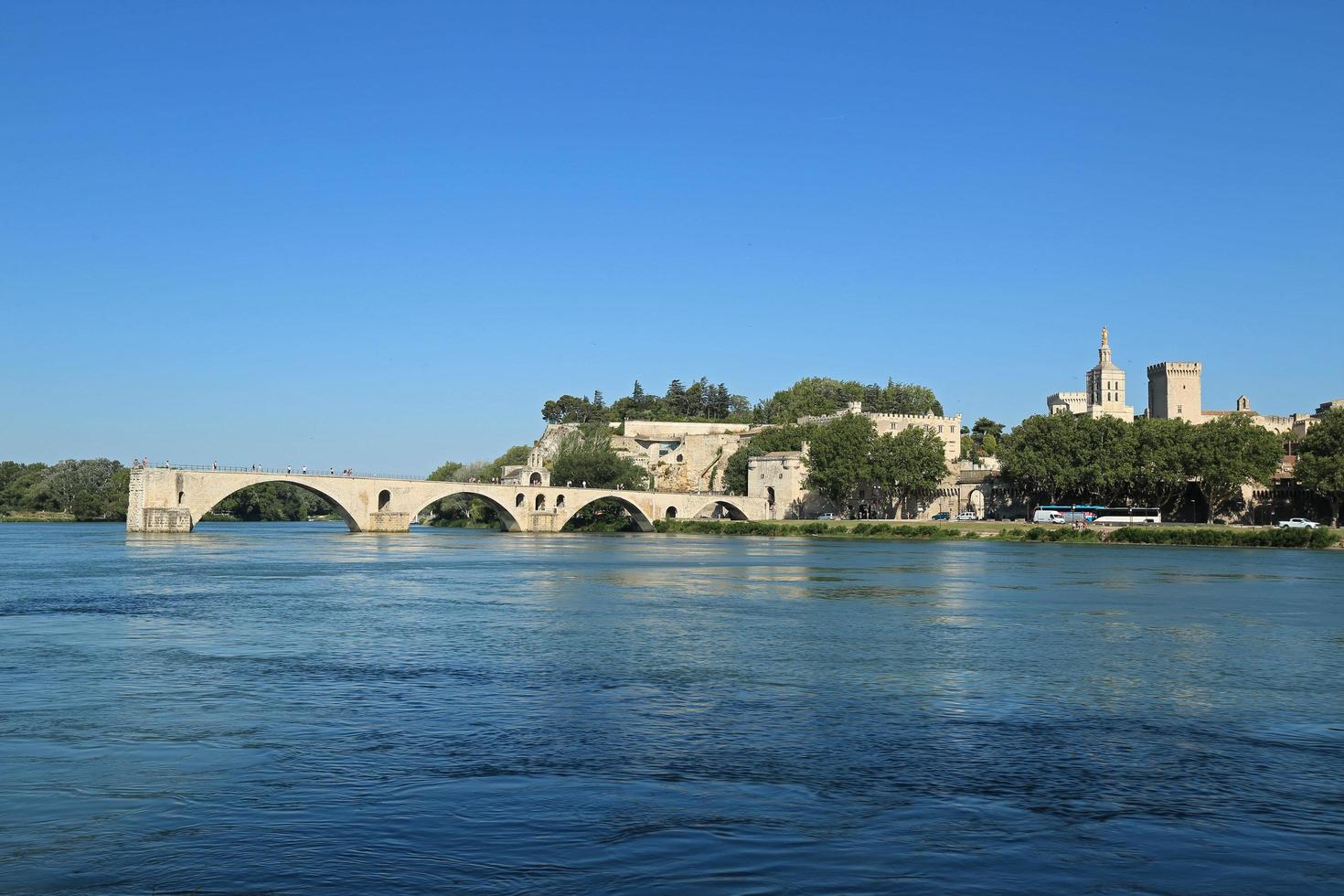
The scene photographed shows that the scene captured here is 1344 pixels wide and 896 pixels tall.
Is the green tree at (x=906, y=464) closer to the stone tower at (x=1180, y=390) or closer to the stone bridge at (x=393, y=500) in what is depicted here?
the stone bridge at (x=393, y=500)

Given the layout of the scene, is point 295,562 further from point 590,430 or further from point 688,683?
point 590,430

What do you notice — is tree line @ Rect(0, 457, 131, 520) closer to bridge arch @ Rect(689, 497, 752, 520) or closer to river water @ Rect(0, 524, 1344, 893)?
bridge arch @ Rect(689, 497, 752, 520)

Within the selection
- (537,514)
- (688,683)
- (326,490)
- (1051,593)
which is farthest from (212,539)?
(688,683)

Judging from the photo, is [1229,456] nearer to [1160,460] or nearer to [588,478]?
[1160,460]

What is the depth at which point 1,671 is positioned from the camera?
16.0m

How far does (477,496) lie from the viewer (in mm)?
79938

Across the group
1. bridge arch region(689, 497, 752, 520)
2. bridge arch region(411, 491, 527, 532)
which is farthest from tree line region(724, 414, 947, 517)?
bridge arch region(411, 491, 527, 532)

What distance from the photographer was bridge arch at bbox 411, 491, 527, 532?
71.2 m

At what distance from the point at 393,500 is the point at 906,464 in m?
35.0

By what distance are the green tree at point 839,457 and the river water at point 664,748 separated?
185 ft

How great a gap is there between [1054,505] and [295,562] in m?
50.0

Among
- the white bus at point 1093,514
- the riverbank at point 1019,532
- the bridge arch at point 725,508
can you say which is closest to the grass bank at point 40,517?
the riverbank at point 1019,532

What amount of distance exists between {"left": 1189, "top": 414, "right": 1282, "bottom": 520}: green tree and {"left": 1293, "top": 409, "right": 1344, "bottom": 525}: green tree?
5.49ft

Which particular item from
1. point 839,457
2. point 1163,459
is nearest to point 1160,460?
point 1163,459
